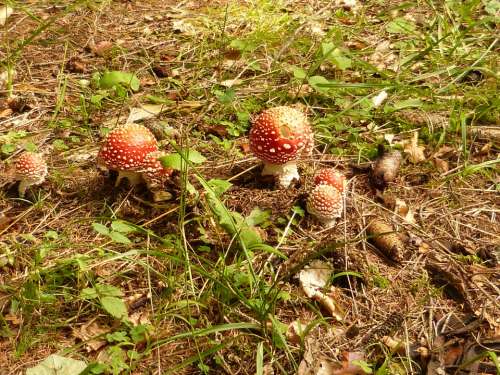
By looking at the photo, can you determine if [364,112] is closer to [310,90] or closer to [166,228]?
[310,90]

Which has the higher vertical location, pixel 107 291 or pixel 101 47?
pixel 101 47

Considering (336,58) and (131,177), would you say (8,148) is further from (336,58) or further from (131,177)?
(336,58)

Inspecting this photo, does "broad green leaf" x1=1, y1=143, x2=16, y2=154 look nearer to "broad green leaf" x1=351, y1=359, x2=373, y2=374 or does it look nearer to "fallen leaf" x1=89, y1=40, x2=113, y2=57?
"fallen leaf" x1=89, y1=40, x2=113, y2=57

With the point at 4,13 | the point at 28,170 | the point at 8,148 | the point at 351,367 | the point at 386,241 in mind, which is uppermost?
the point at 4,13

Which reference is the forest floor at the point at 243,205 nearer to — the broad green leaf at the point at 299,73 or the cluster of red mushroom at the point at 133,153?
the broad green leaf at the point at 299,73

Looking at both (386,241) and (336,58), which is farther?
(336,58)

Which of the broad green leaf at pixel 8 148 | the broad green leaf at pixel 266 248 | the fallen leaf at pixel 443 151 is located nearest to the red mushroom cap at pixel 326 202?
the broad green leaf at pixel 266 248

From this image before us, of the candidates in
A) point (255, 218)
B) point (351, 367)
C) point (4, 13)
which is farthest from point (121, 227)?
point (4, 13)
